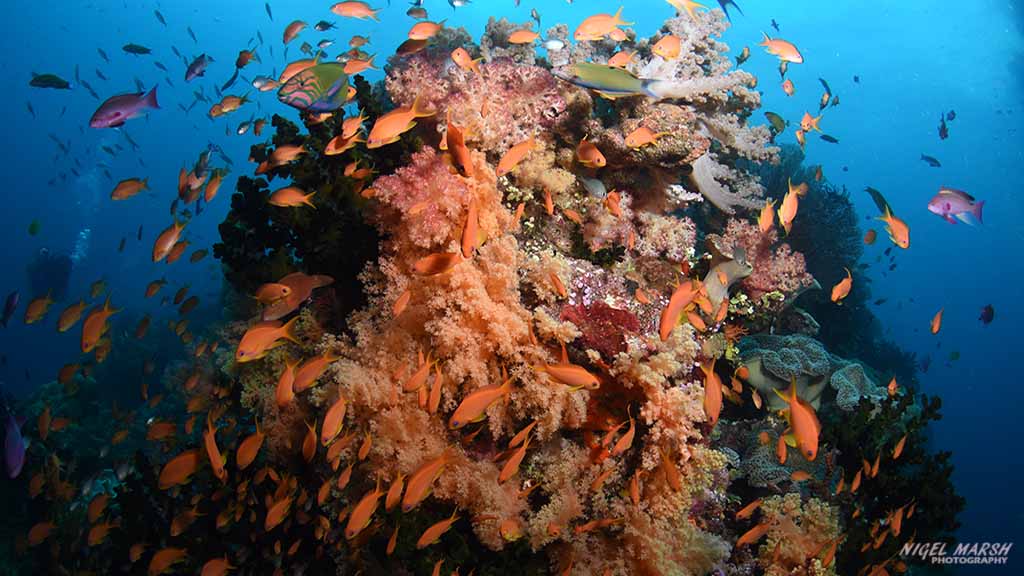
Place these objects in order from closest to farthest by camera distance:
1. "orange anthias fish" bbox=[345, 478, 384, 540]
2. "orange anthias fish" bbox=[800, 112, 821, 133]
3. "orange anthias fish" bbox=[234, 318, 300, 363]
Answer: "orange anthias fish" bbox=[345, 478, 384, 540]
"orange anthias fish" bbox=[234, 318, 300, 363]
"orange anthias fish" bbox=[800, 112, 821, 133]

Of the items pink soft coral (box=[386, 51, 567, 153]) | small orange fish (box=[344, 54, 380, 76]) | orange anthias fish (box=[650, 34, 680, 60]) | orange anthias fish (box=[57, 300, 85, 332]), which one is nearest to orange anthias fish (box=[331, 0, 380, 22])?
pink soft coral (box=[386, 51, 567, 153])

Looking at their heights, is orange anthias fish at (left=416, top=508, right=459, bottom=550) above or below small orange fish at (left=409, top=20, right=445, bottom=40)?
below

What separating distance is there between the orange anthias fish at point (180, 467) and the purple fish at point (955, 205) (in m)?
7.35

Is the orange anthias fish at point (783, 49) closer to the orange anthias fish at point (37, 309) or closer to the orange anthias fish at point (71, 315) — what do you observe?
the orange anthias fish at point (71, 315)

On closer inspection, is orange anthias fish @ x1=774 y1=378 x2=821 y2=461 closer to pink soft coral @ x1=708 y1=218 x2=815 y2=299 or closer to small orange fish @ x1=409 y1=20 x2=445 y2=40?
pink soft coral @ x1=708 y1=218 x2=815 y2=299

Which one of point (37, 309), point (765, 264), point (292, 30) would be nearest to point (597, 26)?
point (765, 264)

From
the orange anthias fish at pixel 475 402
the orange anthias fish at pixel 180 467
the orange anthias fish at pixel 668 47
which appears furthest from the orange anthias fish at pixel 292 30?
the orange anthias fish at pixel 475 402

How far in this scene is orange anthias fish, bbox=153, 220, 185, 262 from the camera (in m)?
4.02

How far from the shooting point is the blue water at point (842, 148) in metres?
41.1

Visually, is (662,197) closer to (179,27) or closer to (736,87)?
(736,87)

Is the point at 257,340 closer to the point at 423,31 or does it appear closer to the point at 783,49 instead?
the point at 423,31

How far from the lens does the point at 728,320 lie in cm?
A: 577

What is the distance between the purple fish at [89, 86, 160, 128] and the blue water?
32.5 meters

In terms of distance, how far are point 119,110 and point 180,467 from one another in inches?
128
